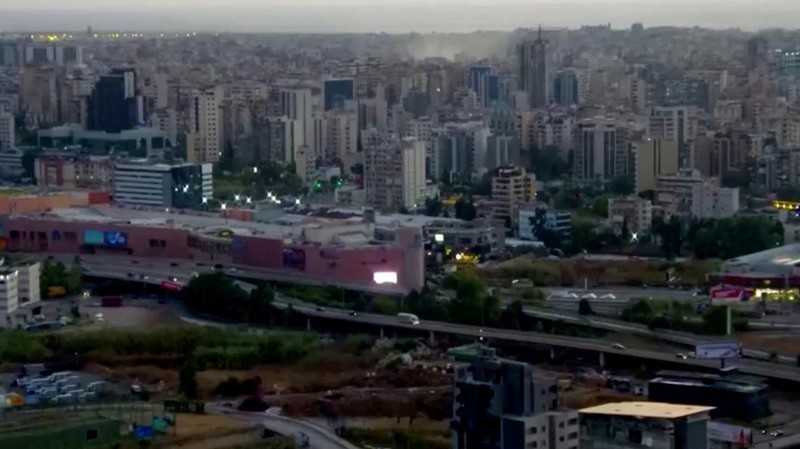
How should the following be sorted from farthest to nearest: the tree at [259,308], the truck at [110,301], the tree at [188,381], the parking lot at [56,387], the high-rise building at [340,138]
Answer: the high-rise building at [340,138] → the truck at [110,301] → the tree at [259,308] → the tree at [188,381] → the parking lot at [56,387]

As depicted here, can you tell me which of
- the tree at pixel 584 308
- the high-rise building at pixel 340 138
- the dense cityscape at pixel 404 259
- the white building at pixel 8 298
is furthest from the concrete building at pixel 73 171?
the tree at pixel 584 308

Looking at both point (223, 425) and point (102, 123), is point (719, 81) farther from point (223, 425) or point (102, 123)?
point (223, 425)

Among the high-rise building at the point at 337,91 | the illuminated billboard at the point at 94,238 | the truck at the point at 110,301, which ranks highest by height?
the high-rise building at the point at 337,91

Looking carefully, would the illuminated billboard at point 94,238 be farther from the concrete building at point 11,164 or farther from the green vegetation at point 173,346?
the concrete building at point 11,164

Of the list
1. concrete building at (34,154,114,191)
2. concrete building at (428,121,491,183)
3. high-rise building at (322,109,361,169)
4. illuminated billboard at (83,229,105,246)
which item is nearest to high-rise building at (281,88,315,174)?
high-rise building at (322,109,361,169)

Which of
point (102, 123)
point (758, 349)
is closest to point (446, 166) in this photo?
point (102, 123)

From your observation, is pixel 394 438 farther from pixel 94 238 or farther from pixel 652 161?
pixel 652 161

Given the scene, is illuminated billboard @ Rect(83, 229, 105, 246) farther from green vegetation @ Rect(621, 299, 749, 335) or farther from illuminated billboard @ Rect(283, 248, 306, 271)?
green vegetation @ Rect(621, 299, 749, 335)
